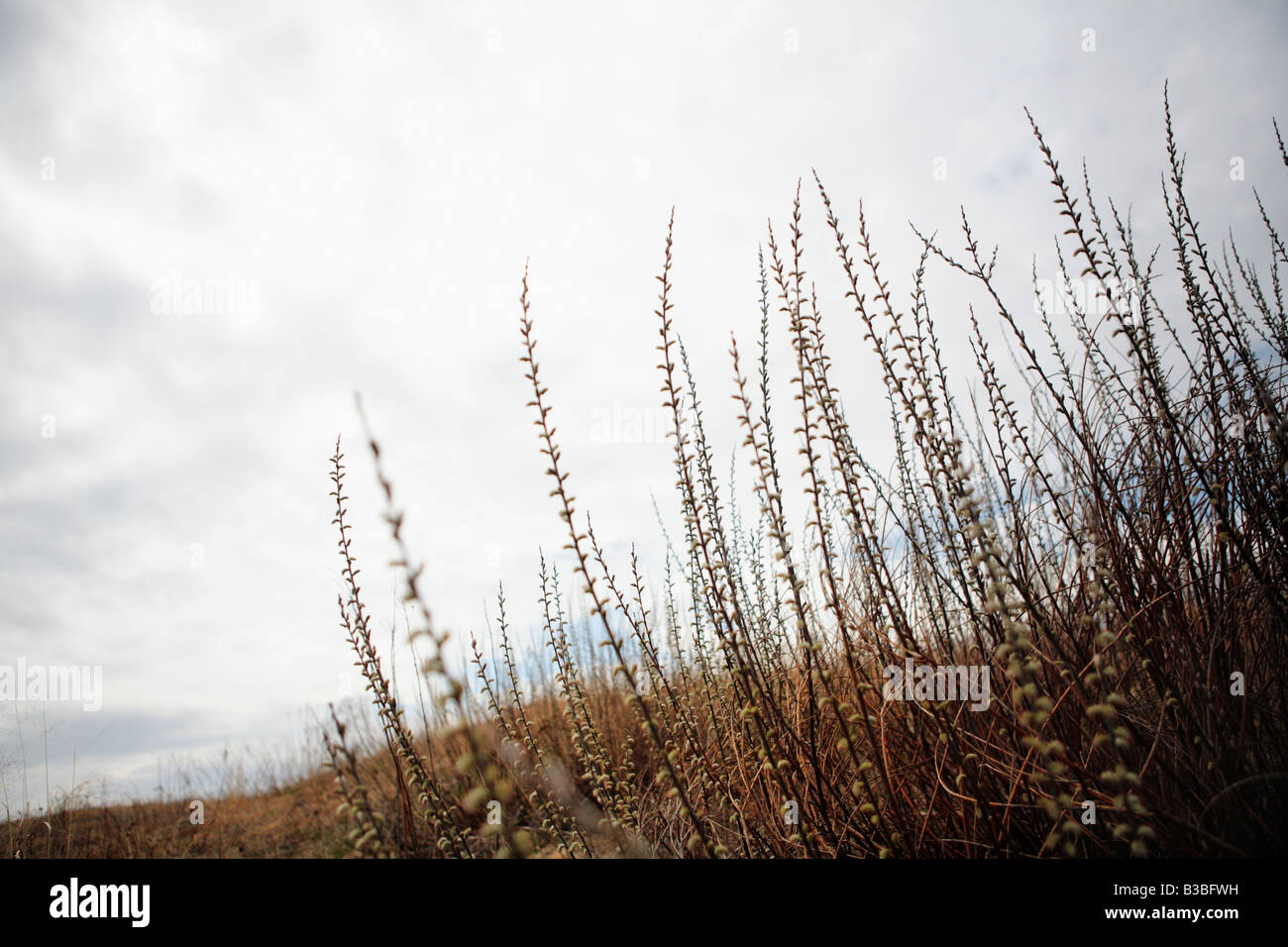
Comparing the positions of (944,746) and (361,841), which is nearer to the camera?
(361,841)

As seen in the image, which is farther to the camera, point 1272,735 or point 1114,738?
point 1272,735

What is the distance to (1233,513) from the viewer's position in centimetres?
227

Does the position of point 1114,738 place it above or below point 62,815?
above

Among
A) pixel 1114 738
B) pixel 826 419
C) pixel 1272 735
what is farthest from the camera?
pixel 826 419

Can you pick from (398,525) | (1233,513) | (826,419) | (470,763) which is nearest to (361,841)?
(470,763)

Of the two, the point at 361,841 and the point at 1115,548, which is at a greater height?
the point at 1115,548

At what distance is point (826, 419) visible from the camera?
2.05 meters
